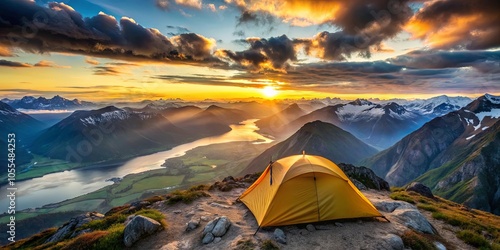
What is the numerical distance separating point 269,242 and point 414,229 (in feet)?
35.2

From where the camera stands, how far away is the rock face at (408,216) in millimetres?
16328

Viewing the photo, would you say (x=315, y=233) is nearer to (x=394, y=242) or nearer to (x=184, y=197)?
(x=394, y=242)

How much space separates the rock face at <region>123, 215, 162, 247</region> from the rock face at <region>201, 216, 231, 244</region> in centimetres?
374

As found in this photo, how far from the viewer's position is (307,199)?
56.1 feet

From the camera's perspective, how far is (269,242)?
43.9ft

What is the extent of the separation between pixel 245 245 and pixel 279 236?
7.94 feet

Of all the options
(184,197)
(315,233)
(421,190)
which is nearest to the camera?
(315,233)

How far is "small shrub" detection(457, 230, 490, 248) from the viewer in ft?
48.2

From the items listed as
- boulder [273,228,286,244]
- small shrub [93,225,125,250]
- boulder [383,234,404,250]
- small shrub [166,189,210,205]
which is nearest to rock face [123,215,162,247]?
small shrub [93,225,125,250]

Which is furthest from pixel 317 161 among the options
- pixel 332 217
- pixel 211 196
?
→ pixel 211 196

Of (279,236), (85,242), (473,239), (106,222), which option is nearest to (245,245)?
(279,236)

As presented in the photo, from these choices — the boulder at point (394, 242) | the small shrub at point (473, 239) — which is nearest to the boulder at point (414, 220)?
the small shrub at point (473, 239)

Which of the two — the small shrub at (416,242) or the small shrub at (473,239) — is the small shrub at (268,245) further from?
the small shrub at (473,239)

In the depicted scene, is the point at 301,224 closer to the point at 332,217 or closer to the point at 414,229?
the point at 332,217
